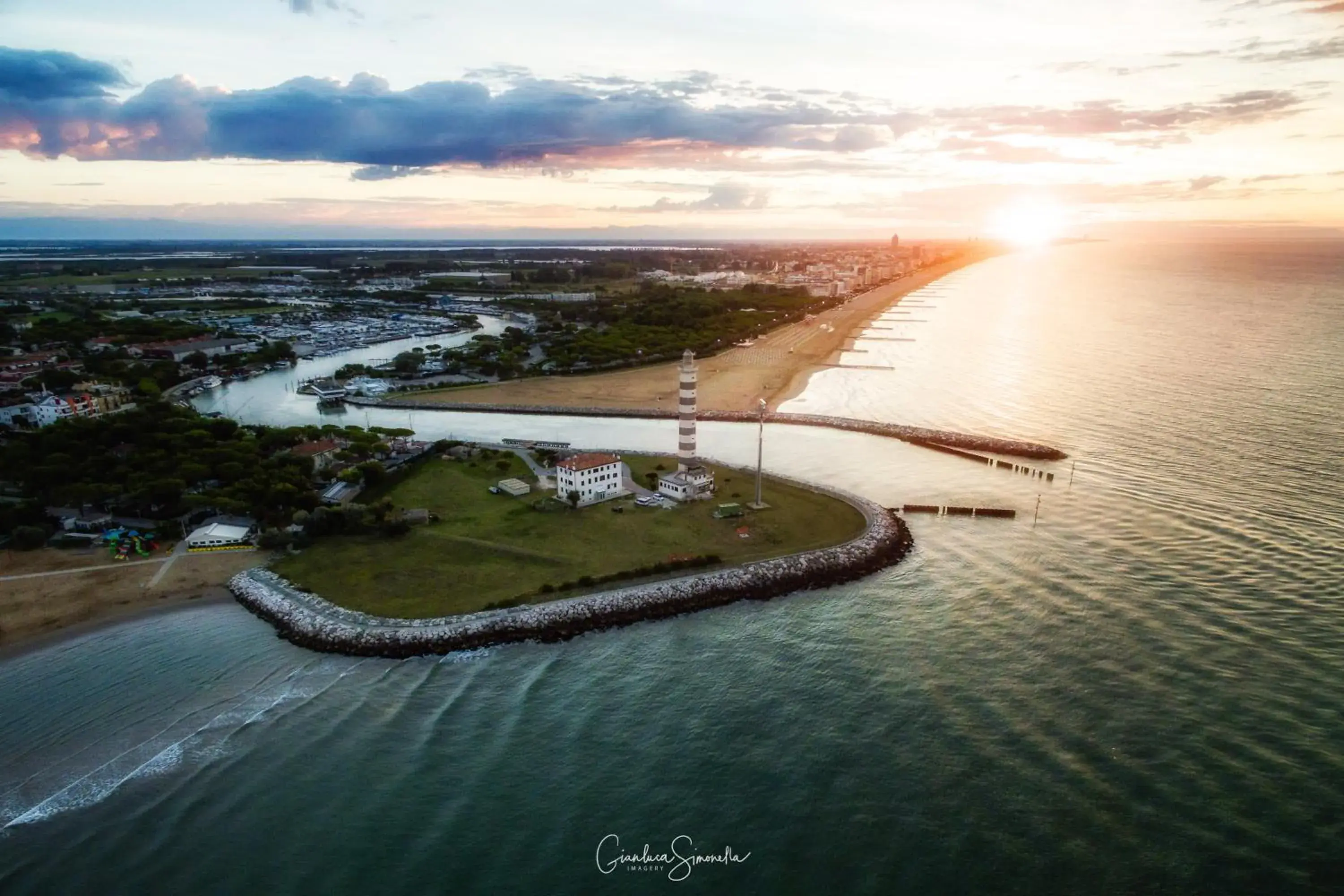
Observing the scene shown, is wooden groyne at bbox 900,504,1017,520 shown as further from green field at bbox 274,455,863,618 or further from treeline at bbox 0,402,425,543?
treeline at bbox 0,402,425,543

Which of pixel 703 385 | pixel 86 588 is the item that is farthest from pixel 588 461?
pixel 703 385

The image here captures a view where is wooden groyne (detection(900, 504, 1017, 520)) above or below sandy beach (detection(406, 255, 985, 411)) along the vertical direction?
below

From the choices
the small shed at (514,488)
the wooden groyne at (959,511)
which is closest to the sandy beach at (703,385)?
the small shed at (514,488)

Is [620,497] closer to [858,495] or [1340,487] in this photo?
[858,495]

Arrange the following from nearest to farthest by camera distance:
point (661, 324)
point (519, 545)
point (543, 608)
Answer: point (543, 608) < point (519, 545) < point (661, 324)

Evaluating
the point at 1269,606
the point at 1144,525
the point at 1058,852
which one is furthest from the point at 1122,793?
the point at 1144,525

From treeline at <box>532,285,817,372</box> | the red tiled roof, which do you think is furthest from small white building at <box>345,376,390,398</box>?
the red tiled roof

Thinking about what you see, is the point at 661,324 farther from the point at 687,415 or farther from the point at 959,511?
the point at 959,511
